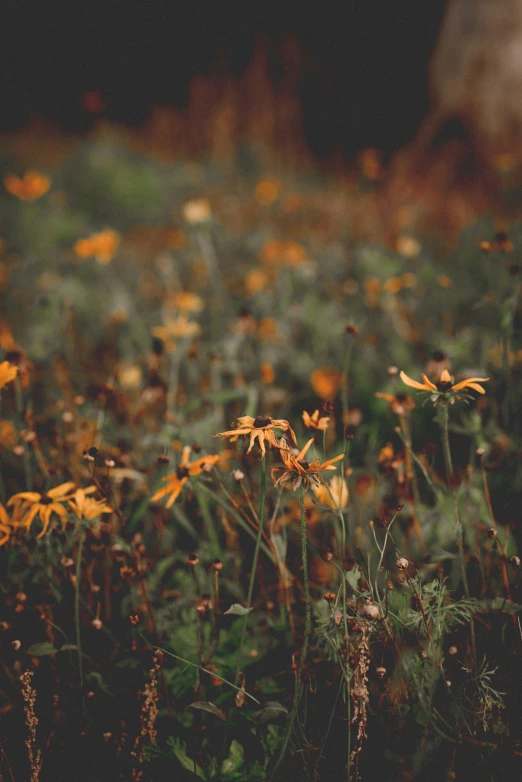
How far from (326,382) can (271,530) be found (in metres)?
1.07

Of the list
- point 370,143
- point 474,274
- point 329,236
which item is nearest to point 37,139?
point 370,143

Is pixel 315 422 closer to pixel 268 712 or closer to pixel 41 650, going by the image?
pixel 268 712

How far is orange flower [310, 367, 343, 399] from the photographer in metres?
2.03

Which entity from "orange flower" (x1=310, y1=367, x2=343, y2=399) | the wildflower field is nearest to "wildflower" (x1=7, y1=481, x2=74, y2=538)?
the wildflower field

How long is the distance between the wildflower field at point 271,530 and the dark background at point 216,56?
10.8 ft

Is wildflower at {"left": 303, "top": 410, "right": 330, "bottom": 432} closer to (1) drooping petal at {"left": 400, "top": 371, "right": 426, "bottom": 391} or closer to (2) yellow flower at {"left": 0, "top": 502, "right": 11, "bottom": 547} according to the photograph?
(1) drooping petal at {"left": 400, "top": 371, "right": 426, "bottom": 391}

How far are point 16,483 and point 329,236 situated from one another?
2.89 meters

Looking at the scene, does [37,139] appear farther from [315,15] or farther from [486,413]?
[486,413]

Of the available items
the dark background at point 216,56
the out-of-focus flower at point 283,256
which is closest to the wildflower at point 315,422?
the out-of-focus flower at point 283,256

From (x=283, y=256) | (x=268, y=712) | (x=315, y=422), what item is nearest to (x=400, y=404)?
(x=315, y=422)

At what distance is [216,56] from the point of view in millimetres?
6602

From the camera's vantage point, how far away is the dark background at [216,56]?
525 centimetres

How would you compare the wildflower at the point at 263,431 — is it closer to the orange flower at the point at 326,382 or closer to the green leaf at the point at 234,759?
the green leaf at the point at 234,759

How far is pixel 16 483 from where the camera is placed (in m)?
1.57
